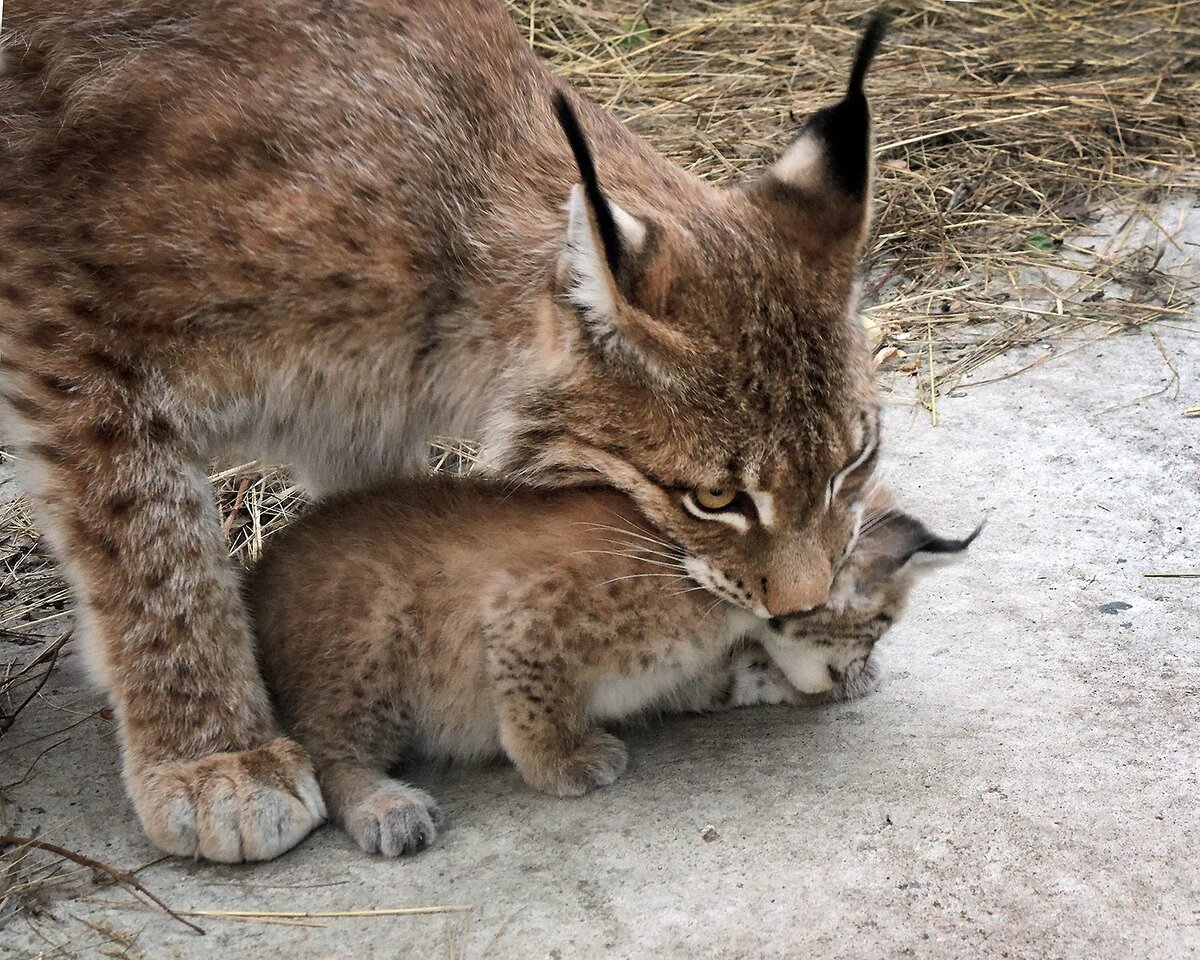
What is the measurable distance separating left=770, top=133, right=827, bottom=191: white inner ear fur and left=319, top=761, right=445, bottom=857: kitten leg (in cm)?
171

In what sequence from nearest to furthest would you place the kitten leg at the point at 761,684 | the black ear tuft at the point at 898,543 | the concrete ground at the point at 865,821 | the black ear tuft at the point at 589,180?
the concrete ground at the point at 865,821 → the black ear tuft at the point at 589,180 → the black ear tuft at the point at 898,543 → the kitten leg at the point at 761,684

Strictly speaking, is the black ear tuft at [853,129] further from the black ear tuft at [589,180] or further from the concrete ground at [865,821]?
the concrete ground at [865,821]

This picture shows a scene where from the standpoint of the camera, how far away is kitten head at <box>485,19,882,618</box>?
309cm

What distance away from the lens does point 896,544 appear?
3.54m

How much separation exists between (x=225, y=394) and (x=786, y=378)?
134 centimetres

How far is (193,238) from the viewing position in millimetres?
3256

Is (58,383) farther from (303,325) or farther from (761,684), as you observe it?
(761,684)

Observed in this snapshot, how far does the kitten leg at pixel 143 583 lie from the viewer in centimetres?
328

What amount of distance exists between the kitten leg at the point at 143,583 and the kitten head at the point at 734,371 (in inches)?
35.1

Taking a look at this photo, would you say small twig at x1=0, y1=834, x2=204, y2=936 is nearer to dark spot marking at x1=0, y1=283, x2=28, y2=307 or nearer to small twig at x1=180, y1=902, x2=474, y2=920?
small twig at x1=180, y1=902, x2=474, y2=920

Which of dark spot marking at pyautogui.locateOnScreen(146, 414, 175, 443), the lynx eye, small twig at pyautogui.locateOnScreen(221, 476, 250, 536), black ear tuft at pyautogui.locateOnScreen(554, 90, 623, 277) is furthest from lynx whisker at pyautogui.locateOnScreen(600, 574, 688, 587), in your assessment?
small twig at pyautogui.locateOnScreen(221, 476, 250, 536)

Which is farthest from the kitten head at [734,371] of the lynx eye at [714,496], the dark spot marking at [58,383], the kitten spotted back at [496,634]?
the dark spot marking at [58,383]

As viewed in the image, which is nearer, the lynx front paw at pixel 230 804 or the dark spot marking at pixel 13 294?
the lynx front paw at pixel 230 804

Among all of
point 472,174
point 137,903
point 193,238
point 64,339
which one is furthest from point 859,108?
point 137,903
